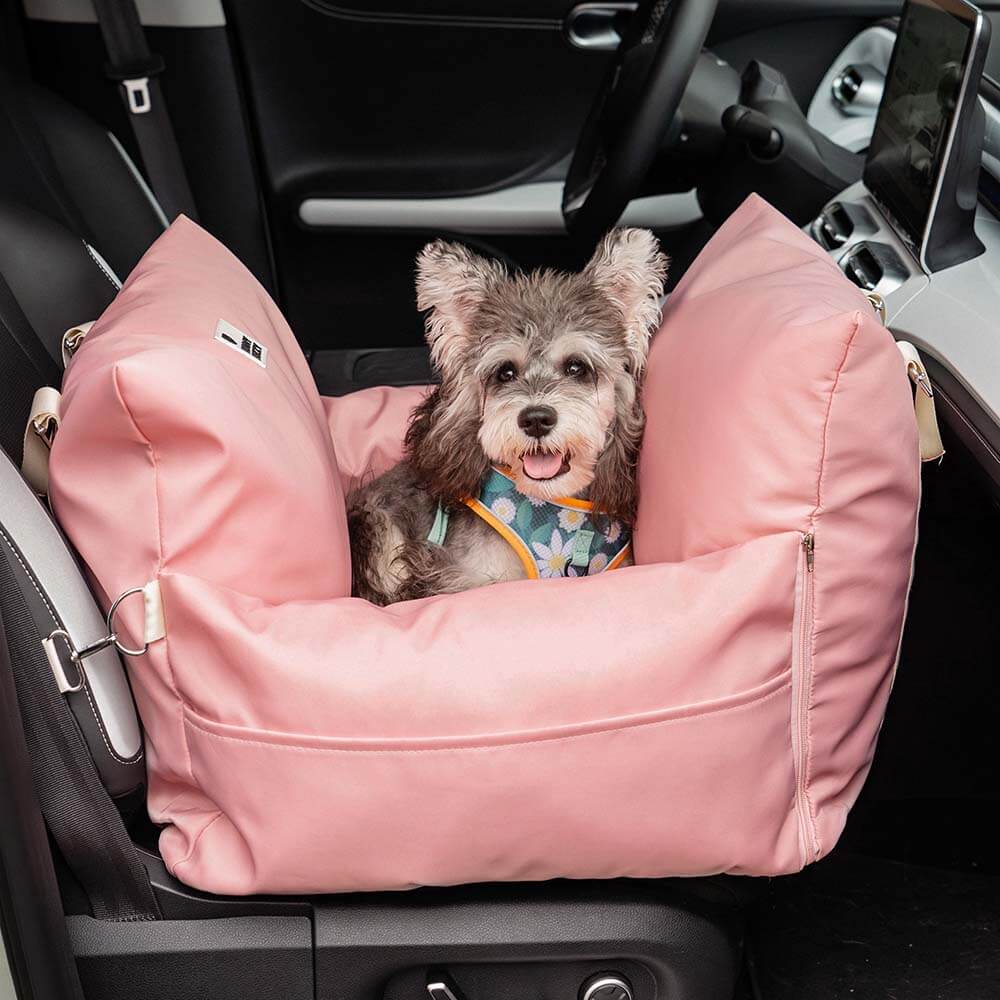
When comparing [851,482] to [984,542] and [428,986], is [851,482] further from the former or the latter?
[428,986]

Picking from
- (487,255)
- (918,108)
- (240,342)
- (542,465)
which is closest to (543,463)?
(542,465)

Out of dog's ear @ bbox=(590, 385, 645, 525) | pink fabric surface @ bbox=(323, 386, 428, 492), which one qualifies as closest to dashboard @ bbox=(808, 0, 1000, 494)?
dog's ear @ bbox=(590, 385, 645, 525)

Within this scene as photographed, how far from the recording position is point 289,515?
1.31m

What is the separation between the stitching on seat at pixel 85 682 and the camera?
46.5 inches

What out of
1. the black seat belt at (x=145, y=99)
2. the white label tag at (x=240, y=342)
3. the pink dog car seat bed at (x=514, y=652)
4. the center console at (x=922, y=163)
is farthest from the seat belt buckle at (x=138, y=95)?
the center console at (x=922, y=163)

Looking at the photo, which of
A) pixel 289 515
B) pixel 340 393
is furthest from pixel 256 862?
pixel 340 393

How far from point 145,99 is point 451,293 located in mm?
1099

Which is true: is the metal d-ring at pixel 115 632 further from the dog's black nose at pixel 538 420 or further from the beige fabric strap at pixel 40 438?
the dog's black nose at pixel 538 420

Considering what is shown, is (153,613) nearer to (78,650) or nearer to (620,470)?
(78,650)

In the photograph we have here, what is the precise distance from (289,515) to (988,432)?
78 centimetres

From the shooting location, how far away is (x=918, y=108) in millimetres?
1736

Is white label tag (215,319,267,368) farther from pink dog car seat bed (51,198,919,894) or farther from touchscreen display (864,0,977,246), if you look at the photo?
touchscreen display (864,0,977,246)

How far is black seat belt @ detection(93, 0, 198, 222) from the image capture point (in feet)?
7.57

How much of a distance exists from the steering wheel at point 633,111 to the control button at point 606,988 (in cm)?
126
